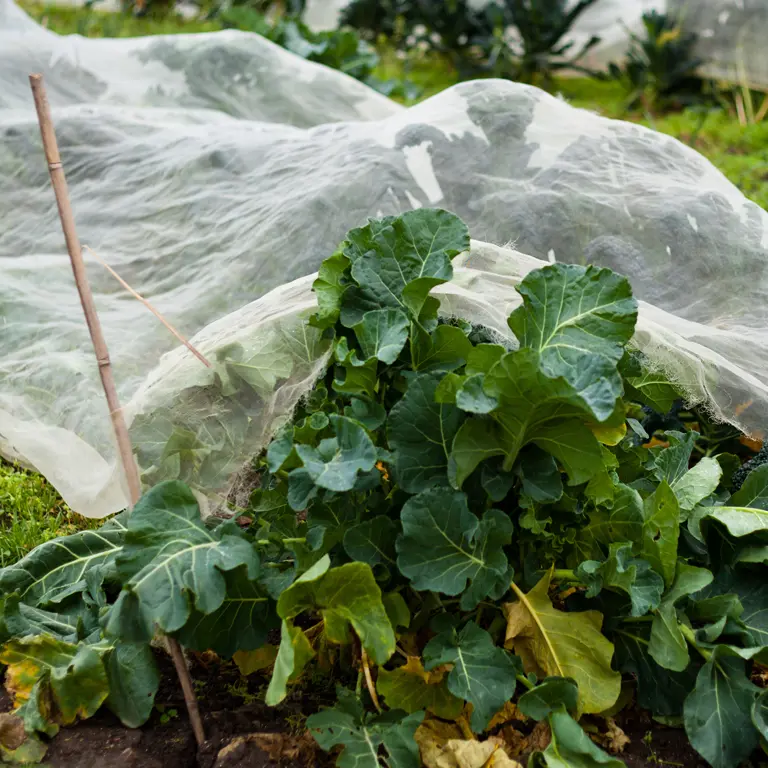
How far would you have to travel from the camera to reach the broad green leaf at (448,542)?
65.8 inches

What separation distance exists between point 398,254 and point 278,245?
847mm

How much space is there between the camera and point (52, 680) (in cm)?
171

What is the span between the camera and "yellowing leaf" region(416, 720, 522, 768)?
164 centimetres

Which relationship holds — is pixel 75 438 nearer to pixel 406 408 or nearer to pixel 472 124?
pixel 406 408

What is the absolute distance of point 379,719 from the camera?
1.68m

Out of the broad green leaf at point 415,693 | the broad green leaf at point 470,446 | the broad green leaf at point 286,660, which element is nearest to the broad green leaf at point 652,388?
the broad green leaf at point 470,446

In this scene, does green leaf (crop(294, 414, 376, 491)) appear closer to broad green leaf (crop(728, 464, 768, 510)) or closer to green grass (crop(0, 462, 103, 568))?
broad green leaf (crop(728, 464, 768, 510))

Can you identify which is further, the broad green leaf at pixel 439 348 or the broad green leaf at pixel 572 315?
the broad green leaf at pixel 439 348

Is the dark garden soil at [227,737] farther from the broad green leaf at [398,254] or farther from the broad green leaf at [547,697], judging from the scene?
the broad green leaf at [398,254]

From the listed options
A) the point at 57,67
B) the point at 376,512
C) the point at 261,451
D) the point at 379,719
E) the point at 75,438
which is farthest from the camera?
the point at 57,67

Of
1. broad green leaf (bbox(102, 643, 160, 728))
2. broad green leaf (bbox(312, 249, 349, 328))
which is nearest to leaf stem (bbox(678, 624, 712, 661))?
broad green leaf (bbox(312, 249, 349, 328))

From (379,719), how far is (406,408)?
602 mm

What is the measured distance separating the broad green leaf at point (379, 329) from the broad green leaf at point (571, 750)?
0.76 metres

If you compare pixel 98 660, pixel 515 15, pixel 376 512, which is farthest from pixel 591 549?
pixel 515 15
